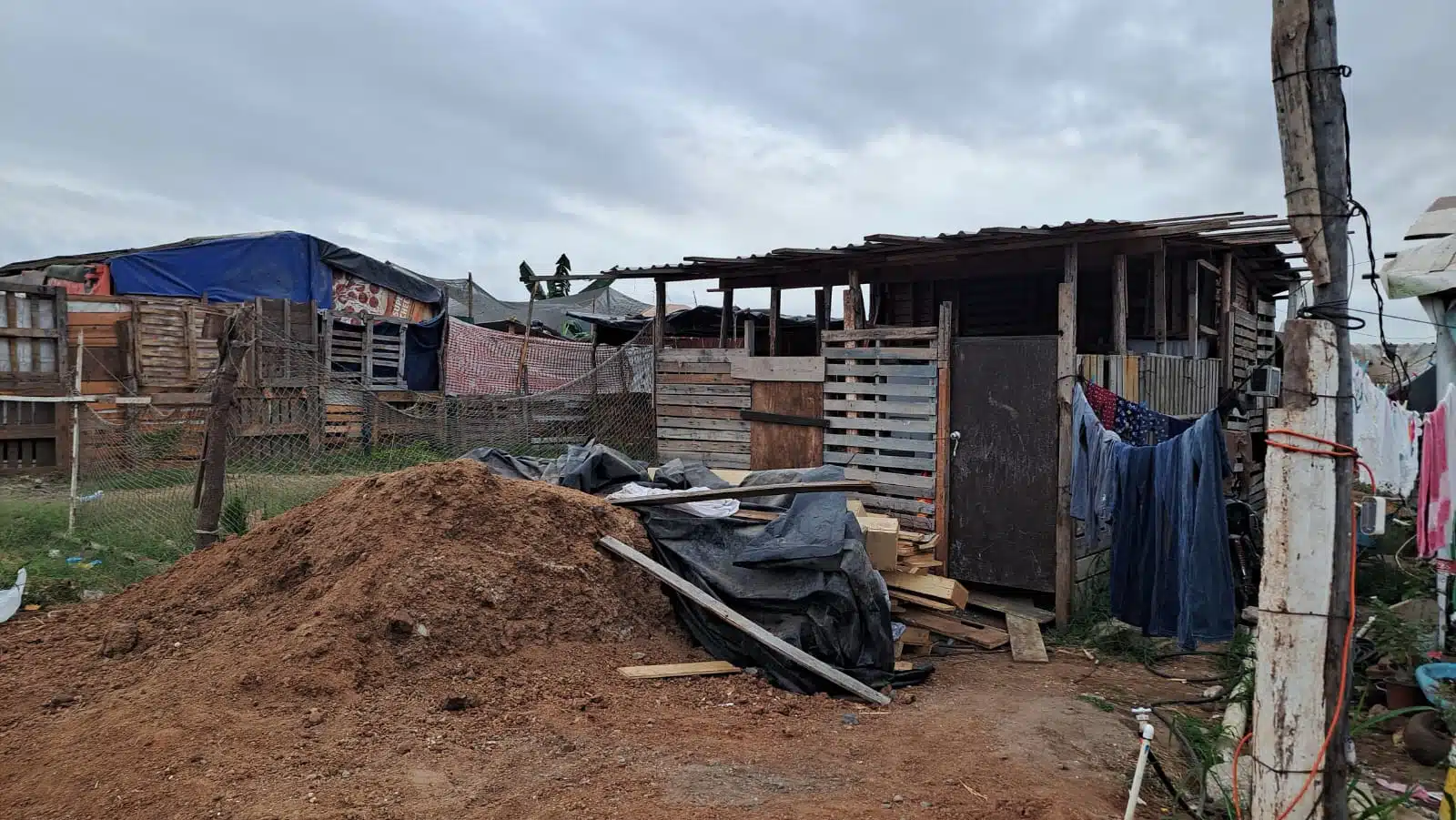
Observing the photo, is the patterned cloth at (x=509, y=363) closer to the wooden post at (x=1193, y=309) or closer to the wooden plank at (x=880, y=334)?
the wooden plank at (x=880, y=334)

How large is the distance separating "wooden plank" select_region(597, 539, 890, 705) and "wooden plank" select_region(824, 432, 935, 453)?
3147mm

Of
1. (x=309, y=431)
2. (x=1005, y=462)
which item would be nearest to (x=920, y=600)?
(x=1005, y=462)

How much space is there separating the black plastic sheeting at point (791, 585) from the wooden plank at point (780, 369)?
113 inches

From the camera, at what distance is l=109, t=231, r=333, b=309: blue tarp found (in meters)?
14.9

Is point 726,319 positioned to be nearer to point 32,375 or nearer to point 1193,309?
point 1193,309

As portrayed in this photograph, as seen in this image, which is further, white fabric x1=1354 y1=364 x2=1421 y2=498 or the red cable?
white fabric x1=1354 y1=364 x2=1421 y2=498

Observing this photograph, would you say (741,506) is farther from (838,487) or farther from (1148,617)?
(1148,617)

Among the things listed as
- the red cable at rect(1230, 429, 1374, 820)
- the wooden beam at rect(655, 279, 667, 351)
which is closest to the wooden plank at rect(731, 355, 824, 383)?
the wooden beam at rect(655, 279, 667, 351)

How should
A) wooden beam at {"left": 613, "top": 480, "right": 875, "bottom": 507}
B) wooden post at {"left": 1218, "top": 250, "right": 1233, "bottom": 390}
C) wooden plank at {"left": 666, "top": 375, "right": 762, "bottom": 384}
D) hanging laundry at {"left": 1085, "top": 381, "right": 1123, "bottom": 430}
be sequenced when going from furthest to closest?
1. wooden plank at {"left": 666, "top": 375, "right": 762, "bottom": 384}
2. wooden post at {"left": 1218, "top": 250, "right": 1233, "bottom": 390}
3. hanging laundry at {"left": 1085, "top": 381, "right": 1123, "bottom": 430}
4. wooden beam at {"left": 613, "top": 480, "right": 875, "bottom": 507}

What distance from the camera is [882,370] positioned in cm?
855

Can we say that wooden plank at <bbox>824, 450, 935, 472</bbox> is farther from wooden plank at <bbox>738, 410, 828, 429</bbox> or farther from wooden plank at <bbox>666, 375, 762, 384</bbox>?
wooden plank at <bbox>666, 375, 762, 384</bbox>

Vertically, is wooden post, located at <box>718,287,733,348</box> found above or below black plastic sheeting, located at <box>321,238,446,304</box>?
below

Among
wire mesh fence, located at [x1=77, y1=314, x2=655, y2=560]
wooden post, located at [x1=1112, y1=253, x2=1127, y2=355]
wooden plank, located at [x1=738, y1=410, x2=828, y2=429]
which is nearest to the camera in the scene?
wooden post, located at [x1=1112, y1=253, x2=1127, y2=355]

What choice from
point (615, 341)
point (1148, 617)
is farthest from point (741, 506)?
point (615, 341)
